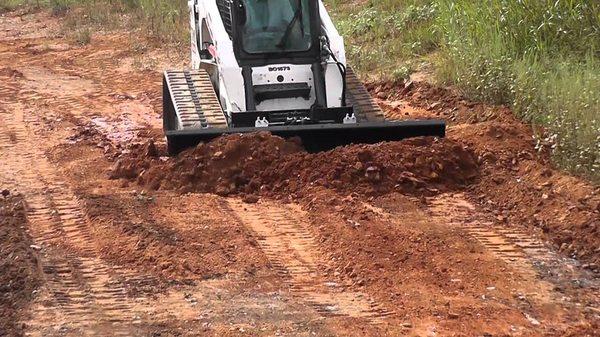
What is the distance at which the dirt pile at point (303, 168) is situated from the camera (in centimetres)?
898

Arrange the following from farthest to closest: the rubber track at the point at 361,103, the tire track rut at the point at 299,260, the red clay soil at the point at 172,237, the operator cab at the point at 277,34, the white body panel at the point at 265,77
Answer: the rubber track at the point at 361,103
the operator cab at the point at 277,34
the white body panel at the point at 265,77
the red clay soil at the point at 172,237
the tire track rut at the point at 299,260

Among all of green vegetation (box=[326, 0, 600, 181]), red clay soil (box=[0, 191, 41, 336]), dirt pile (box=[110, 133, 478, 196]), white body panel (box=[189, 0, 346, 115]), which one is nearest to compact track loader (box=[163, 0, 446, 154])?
white body panel (box=[189, 0, 346, 115])

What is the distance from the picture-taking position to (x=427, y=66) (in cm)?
1356

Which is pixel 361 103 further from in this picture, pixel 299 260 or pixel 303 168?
pixel 299 260

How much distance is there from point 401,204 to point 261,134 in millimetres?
1447

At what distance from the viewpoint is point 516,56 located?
1181 centimetres

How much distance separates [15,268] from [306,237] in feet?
6.97

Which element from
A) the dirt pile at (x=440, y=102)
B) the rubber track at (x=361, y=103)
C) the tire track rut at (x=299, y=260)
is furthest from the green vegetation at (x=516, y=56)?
the tire track rut at (x=299, y=260)

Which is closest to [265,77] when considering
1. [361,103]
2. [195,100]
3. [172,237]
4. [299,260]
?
[195,100]

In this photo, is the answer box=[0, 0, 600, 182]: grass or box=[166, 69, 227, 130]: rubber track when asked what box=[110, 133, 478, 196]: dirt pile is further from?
box=[0, 0, 600, 182]: grass

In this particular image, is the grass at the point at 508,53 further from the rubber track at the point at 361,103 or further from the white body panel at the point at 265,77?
the white body panel at the point at 265,77

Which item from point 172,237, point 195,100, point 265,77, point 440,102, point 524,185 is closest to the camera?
point 172,237

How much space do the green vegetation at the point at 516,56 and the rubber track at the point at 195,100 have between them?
3.05 m

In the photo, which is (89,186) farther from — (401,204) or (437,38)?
(437,38)
